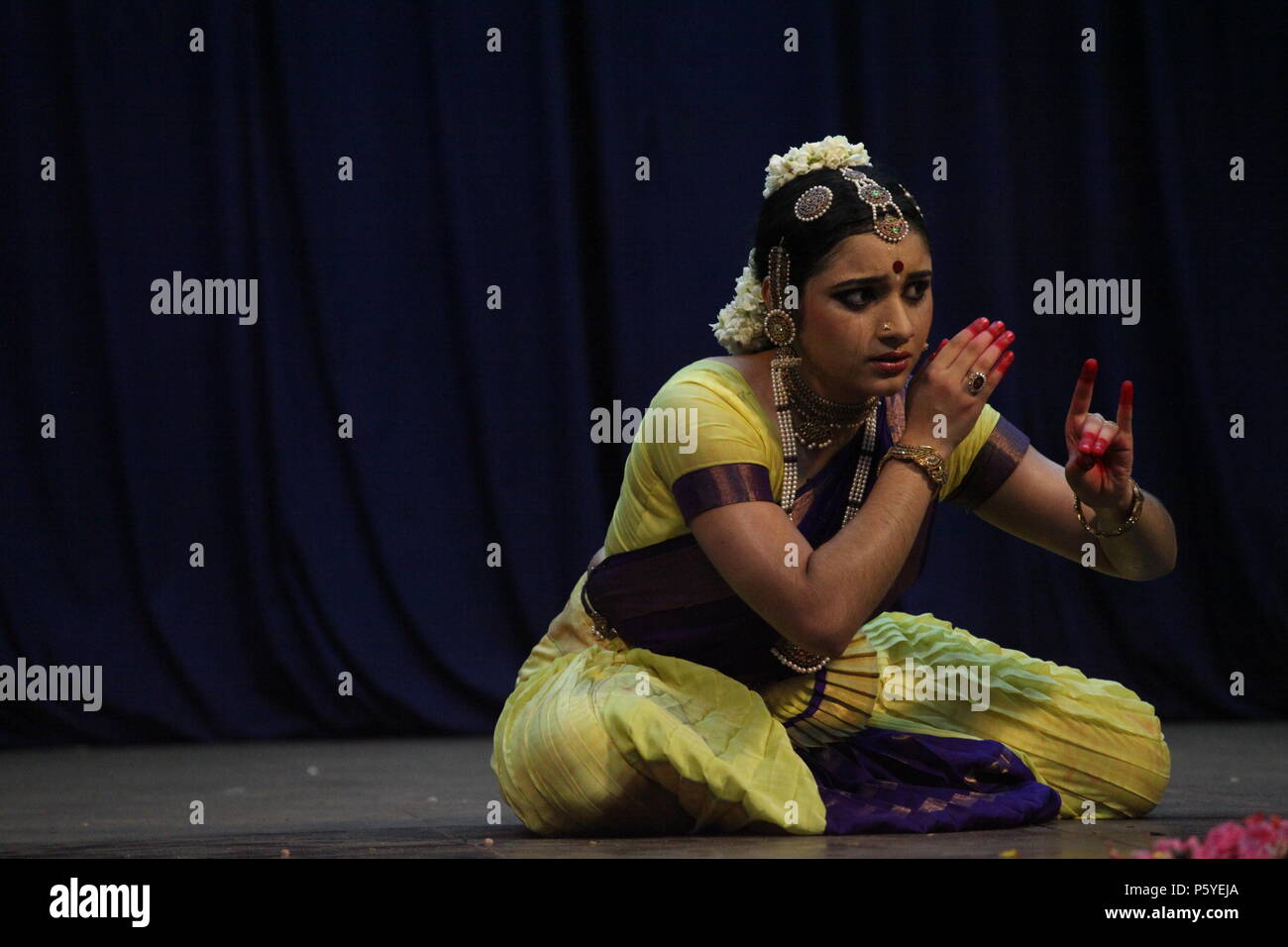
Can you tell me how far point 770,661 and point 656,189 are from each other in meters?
2.36

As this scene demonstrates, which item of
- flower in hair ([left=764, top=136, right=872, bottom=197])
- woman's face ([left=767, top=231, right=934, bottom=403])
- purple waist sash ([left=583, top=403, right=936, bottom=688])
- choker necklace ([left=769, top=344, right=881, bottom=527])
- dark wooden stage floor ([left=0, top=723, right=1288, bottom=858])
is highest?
flower in hair ([left=764, top=136, right=872, bottom=197])

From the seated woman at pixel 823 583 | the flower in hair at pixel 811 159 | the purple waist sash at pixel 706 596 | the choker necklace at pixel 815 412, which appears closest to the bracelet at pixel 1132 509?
the seated woman at pixel 823 583

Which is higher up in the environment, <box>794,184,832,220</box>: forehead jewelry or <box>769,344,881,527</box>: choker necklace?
<box>794,184,832,220</box>: forehead jewelry

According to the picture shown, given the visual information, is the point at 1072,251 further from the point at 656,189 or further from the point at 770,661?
the point at 770,661

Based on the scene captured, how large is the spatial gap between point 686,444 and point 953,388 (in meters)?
0.38

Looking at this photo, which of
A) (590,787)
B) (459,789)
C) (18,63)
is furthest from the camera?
(18,63)

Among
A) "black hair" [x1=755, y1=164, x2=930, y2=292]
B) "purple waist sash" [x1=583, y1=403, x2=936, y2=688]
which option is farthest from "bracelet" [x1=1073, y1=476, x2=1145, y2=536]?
"black hair" [x1=755, y1=164, x2=930, y2=292]

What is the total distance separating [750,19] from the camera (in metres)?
4.55

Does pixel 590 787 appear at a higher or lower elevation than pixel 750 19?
lower

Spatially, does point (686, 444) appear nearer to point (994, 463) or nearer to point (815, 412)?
point (815, 412)

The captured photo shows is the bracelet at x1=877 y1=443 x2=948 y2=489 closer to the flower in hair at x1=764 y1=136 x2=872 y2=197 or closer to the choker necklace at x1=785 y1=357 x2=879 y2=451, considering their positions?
the choker necklace at x1=785 y1=357 x2=879 y2=451

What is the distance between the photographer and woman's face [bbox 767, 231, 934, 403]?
2287 millimetres

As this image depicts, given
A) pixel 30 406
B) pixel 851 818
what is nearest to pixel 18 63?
pixel 30 406
